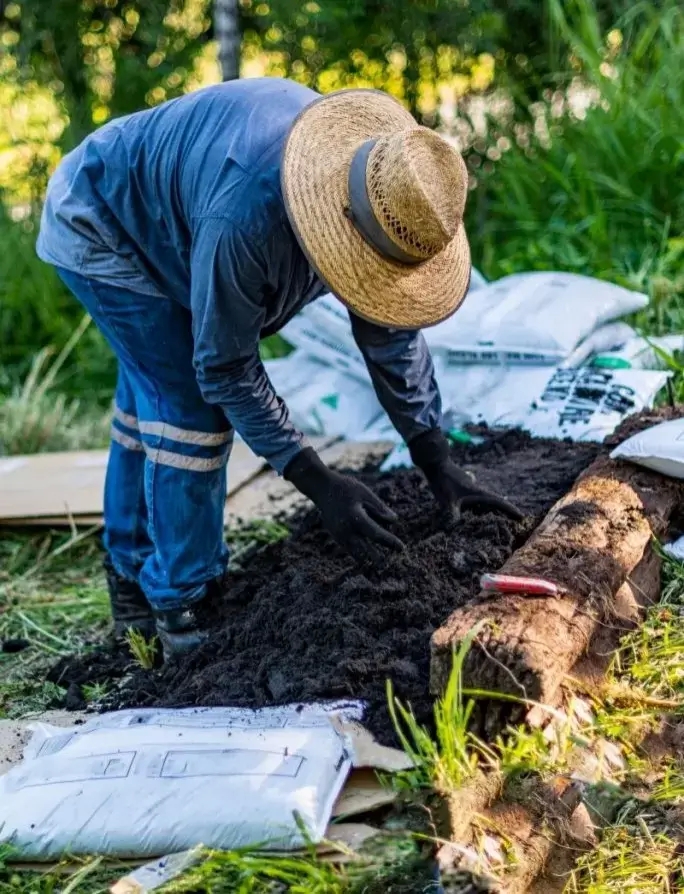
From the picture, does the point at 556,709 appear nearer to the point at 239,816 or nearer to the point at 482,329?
the point at 239,816

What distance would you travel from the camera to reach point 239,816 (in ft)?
7.00

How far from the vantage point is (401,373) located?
9.93 feet

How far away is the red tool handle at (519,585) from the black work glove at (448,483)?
0.64 metres

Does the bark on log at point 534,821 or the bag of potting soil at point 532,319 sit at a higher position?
the bag of potting soil at point 532,319

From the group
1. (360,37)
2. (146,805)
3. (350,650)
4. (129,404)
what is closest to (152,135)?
(129,404)

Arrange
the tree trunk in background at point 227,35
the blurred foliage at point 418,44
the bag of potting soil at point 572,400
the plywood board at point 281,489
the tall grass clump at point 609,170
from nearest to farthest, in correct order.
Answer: the bag of potting soil at point 572,400, the plywood board at point 281,489, the tall grass clump at point 609,170, the blurred foliage at point 418,44, the tree trunk in background at point 227,35

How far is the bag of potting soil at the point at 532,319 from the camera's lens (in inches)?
171

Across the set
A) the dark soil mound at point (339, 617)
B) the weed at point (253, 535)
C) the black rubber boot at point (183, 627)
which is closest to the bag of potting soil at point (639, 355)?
the dark soil mound at point (339, 617)

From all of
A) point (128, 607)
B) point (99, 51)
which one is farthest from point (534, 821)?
point (99, 51)

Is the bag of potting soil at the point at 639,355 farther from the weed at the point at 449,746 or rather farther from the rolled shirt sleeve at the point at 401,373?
the weed at the point at 449,746

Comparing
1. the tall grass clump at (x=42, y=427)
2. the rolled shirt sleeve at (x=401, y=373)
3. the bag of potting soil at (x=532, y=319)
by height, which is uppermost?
the rolled shirt sleeve at (x=401, y=373)

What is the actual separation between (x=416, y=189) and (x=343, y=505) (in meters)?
0.83

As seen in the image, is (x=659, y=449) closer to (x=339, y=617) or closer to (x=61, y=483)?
(x=339, y=617)

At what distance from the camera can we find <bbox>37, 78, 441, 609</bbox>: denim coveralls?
2.59 metres
